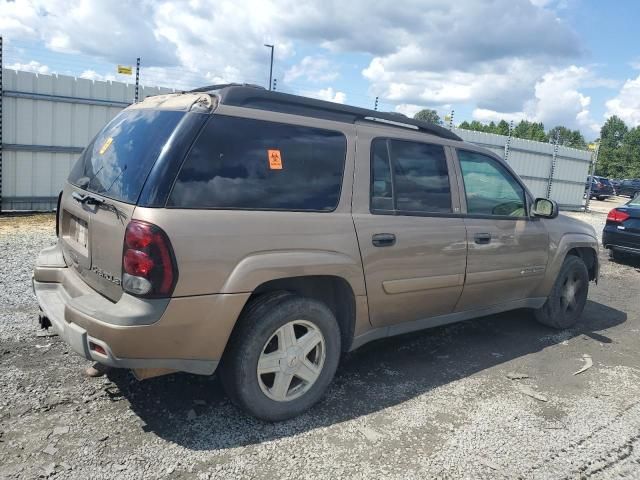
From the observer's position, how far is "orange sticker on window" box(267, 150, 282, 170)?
3049 mm

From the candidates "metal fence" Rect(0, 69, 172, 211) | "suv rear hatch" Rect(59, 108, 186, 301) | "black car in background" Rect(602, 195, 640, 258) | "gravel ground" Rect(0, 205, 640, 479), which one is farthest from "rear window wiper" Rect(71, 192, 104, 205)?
"black car in background" Rect(602, 195, 640, 258)

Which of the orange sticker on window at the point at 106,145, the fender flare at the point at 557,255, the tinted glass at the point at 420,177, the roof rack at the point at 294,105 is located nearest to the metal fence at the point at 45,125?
the orange sticker on window at the point at 106,145

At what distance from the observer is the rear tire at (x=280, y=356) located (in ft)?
9.74

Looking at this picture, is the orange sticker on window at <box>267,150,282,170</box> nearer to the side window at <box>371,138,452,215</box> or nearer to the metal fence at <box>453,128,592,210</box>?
the side window at <box>371,138,452,215</box>

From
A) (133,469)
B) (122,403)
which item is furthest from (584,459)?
(122,403)

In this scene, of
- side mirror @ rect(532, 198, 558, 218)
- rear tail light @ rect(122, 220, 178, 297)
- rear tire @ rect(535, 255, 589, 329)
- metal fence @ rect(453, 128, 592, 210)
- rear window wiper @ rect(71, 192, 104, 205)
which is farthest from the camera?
metal fence @ rect(453, 128, 592, 210)

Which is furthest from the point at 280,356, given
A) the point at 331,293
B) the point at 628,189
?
the point at 628,189

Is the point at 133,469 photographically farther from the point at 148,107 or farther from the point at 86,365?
the point at 148,107

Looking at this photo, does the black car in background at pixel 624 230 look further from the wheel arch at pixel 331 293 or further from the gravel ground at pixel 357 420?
the wheel arch at pixel 331 293

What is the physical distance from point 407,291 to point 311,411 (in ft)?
3.51

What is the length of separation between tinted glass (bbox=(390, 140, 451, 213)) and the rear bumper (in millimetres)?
1499

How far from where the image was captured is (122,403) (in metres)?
3.25

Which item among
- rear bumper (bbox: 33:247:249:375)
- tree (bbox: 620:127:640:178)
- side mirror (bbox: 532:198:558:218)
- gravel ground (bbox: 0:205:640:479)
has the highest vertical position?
tree (bbox: 620:127:640:178)

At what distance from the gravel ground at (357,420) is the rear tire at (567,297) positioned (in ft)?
2.09
